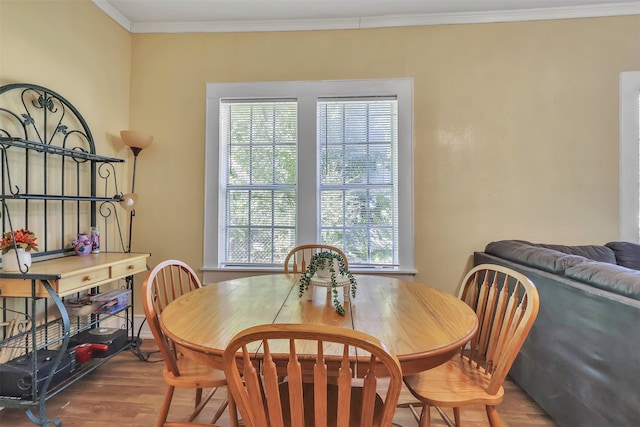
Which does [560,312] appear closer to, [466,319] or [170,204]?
[466,319]

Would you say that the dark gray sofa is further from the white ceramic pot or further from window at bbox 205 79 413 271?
the white ceramic pot

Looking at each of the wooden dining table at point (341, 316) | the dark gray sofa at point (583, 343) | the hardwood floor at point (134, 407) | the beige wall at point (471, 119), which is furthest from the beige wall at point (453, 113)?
the wooden dining table at point (341, 316)

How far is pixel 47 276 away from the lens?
1574mm

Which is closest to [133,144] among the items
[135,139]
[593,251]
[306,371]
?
[135,139]

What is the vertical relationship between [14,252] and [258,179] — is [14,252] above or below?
below

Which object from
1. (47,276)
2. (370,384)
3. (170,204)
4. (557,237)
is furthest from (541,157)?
(47,276)

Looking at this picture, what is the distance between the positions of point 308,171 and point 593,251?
90.0 inches

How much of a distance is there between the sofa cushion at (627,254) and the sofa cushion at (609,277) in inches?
44.4

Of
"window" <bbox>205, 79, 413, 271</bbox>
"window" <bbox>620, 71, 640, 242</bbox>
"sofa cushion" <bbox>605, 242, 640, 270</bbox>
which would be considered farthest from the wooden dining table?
"window" <bbox>620, 71, 640, 242</bbox>

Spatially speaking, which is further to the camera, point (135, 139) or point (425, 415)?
point (135, 139)

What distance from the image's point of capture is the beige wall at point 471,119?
250 cm

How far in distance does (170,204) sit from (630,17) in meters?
4.17

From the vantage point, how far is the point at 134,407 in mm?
1786

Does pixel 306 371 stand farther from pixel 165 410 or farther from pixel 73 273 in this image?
pixel 73 273
